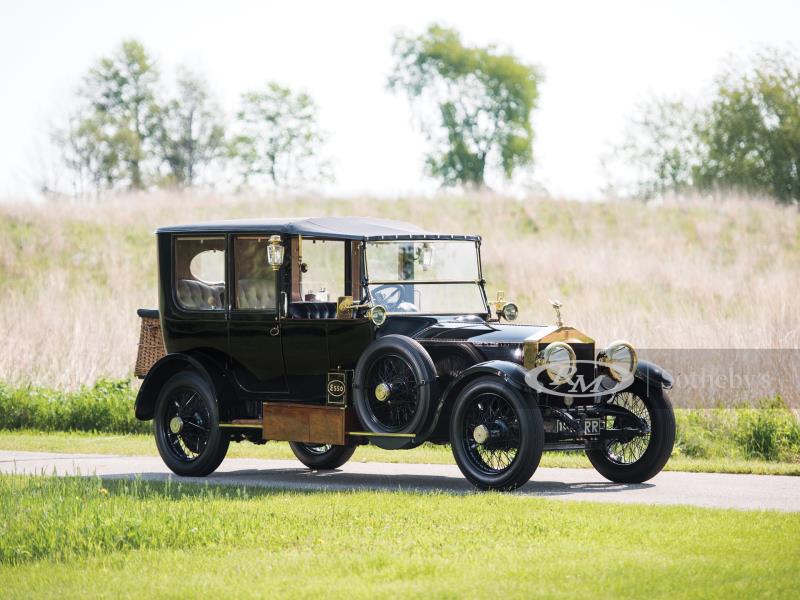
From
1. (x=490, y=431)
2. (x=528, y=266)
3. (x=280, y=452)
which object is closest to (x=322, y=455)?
(x=280, y=452)

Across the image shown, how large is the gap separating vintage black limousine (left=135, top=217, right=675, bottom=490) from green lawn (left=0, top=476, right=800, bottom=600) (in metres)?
0.96

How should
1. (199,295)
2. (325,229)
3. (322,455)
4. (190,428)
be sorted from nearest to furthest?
(325,229)
(190,428)
(199,295)
(322,455)

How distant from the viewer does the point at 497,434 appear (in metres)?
10.7

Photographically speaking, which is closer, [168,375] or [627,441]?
[627,441]

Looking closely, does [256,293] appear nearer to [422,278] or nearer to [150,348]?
[422,278]

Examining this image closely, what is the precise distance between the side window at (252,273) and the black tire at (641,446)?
133 inches

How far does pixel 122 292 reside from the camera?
103ft

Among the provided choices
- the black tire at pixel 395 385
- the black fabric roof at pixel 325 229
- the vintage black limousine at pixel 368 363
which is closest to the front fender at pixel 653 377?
the vintage black limousine at pixel 368 363

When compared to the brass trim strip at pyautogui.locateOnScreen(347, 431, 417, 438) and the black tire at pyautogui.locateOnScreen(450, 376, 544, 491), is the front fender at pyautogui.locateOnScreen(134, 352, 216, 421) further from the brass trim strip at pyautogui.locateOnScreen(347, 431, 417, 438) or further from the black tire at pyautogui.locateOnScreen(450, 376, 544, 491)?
the black tire at pyautogui.locateOnScreen(450, 376, 544, 491)

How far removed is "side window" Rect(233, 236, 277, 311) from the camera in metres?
12.3

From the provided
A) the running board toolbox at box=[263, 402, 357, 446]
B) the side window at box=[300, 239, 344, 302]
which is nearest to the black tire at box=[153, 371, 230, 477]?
the running board toolbox at box=[263, 402, 357, 446]

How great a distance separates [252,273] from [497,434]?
3.12 m

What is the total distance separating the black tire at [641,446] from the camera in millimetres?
11383

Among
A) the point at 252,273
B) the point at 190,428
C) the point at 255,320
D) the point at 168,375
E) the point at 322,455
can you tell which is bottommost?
the point at 322,455
